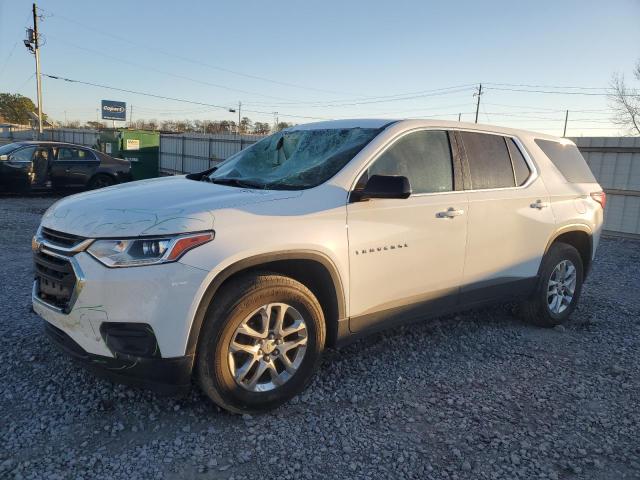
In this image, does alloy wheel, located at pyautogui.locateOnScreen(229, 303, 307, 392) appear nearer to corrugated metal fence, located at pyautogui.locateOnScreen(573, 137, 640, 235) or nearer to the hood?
the hood

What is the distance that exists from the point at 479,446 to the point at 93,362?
2.23m

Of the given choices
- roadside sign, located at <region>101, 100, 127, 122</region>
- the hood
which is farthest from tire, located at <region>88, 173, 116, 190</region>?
roadside sign, located at <region>101, 100, 127, 122</region>

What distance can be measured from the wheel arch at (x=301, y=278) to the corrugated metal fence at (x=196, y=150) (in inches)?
622

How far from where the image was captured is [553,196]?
4.61 metres

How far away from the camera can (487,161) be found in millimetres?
4211

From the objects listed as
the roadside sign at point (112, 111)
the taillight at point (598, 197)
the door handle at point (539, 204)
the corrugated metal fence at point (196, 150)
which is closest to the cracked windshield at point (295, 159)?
the door handle at point (539, 204)

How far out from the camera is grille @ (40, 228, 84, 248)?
272 centimetres

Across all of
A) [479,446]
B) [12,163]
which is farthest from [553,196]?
[12,163]

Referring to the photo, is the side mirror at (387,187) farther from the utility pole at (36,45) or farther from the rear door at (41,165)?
the utility pole at (36,45)

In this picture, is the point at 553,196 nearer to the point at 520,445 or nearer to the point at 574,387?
the point at 574,387

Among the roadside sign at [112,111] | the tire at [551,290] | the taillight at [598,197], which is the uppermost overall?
the roadside sign at [112,111]

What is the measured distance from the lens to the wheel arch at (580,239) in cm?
477

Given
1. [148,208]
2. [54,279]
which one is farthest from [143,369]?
[148,208]

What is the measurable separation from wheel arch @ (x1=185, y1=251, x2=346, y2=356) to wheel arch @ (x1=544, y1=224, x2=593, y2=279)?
2.55 metres
